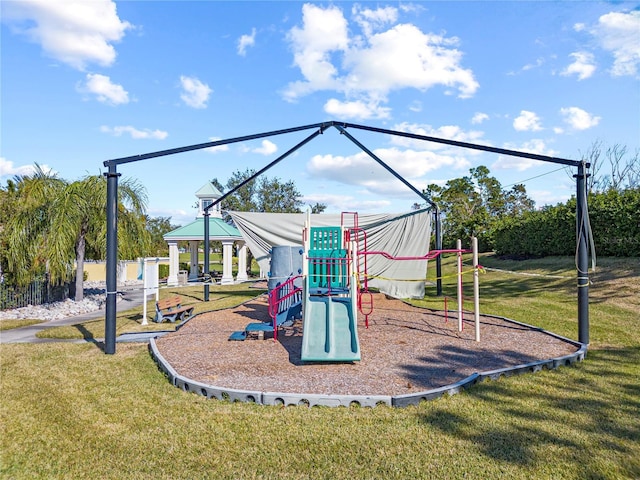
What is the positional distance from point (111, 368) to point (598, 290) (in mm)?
12619

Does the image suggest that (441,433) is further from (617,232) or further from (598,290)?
(617,232)

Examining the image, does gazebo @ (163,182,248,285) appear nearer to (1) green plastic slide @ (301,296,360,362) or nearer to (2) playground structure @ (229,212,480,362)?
(2) playground structure @ (229,212,480,362)

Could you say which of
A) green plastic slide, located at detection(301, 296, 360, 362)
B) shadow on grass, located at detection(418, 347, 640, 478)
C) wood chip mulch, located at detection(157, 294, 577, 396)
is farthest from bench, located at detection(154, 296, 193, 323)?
shadow on grass, located at detection(418, 347, 640, 478)

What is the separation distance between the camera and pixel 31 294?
14258 mm

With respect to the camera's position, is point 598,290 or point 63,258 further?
point 63,258

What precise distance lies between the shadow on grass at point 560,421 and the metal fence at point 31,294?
47.9ft

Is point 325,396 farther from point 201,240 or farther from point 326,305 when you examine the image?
point 201,240

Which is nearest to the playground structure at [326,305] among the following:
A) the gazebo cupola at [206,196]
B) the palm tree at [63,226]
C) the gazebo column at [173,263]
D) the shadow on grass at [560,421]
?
the shadow on grass at [560,421]

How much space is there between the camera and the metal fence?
13.4 metres

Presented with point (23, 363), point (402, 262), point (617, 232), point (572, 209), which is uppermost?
point (572, 209)

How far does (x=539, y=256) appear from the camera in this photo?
19547 mm

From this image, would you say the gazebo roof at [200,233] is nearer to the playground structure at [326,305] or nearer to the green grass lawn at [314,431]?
the playground structure at [326,305]

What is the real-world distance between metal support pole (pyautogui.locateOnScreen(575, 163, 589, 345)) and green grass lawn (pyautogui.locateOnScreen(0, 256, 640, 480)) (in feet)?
3.22

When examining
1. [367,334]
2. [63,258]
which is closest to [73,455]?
[367,334]
